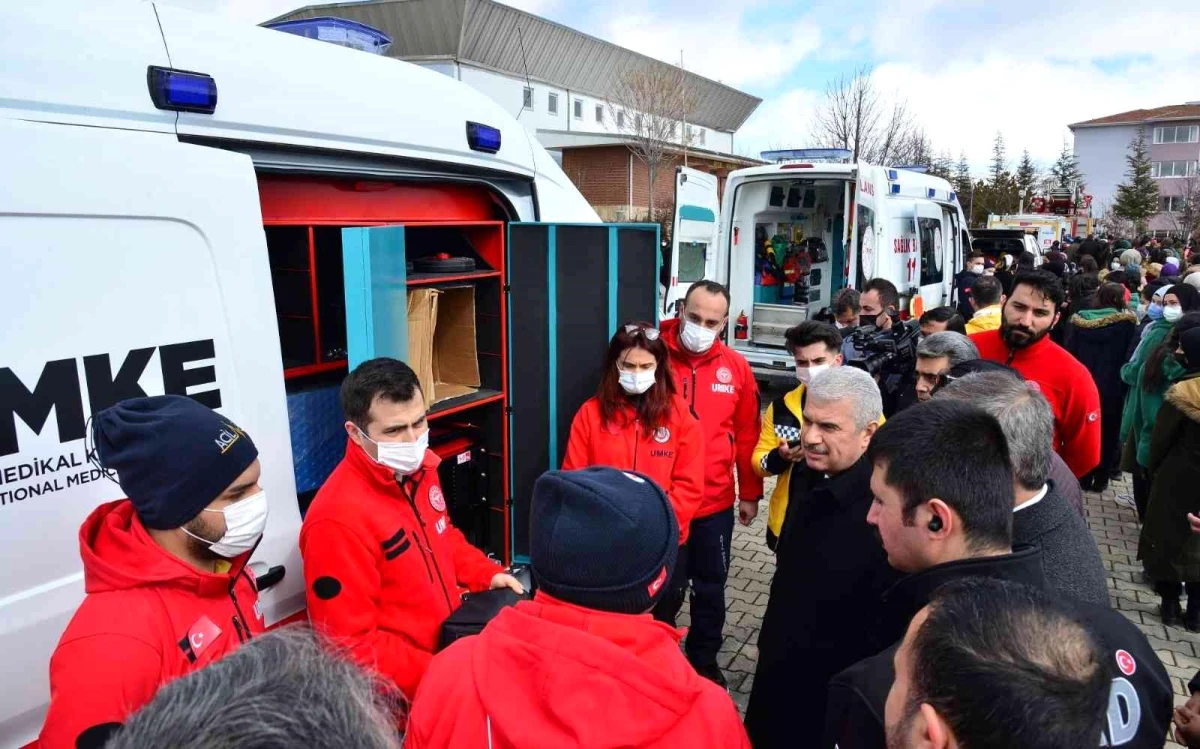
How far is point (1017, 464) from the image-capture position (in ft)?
6.21

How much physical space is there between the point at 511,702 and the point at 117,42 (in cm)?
184

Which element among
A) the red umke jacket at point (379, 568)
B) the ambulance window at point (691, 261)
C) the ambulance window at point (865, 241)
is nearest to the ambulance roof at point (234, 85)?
the red umke jacket at point (379, 568)

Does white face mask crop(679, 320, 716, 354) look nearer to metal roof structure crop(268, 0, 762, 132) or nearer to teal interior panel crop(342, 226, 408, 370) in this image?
teal interior panel crop(342, 226, 408, 370)

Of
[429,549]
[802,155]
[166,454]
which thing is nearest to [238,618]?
[166,454]

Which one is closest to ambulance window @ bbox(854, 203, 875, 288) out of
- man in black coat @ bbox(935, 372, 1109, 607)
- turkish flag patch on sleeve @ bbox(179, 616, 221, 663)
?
man in black coat @ bbox(935, 372, 1109, 607)

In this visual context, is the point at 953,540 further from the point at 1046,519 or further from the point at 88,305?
the point at 88,305

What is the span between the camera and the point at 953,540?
5.11 feet

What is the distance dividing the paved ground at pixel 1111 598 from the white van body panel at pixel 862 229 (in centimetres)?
289

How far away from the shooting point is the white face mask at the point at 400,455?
2.24 metres

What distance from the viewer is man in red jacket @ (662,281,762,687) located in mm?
3518

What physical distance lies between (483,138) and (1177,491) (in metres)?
4.06

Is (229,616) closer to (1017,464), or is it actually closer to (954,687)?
(954,687)

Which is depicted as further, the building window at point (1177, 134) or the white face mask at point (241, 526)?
the building window at point (1177, 134)

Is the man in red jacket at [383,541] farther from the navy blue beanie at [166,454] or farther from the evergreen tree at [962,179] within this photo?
the evergreen tree at [962,179]
